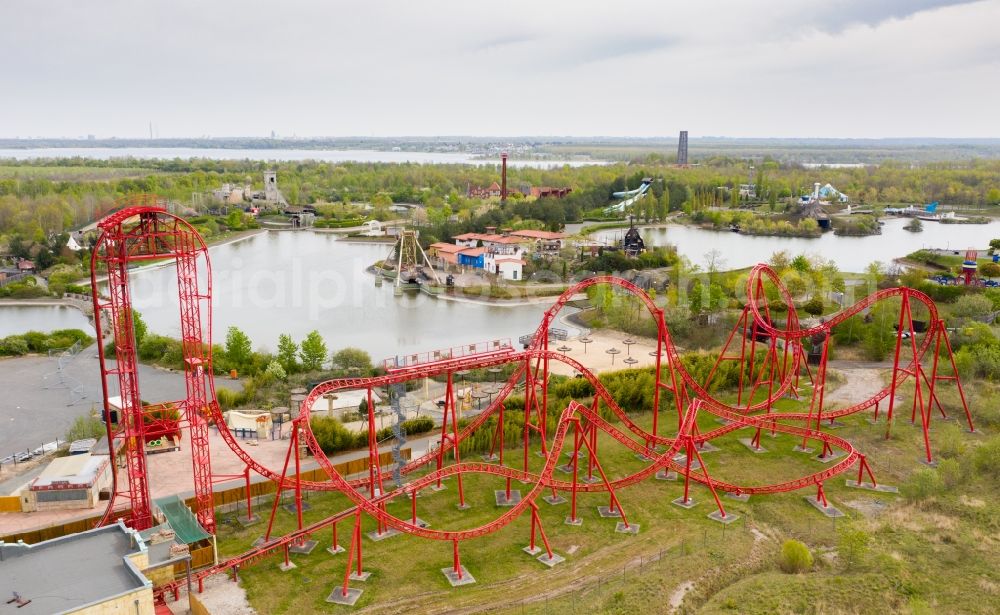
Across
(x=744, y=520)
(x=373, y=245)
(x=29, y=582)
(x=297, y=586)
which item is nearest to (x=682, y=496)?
(x=744, y=520)

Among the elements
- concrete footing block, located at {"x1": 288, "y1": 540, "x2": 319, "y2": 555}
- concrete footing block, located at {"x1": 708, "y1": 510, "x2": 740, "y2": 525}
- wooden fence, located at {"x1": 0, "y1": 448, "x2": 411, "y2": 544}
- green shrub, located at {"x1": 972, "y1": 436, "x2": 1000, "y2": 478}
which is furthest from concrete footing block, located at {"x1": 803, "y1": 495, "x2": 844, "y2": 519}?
concrete footing block, located at {"x1": 288, "y1": 540, "x2": 319, "y2": 555}

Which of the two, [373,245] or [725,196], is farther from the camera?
[725,196]

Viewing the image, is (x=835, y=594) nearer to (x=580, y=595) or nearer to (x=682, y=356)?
(x=580, y=595)

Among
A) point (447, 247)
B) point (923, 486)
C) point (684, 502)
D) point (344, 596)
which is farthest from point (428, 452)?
point (447, 247)

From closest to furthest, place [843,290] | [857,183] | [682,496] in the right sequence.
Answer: [682,496] < [843,290] < [857,183]

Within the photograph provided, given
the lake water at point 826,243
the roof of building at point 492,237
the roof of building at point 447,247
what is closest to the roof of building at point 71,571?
the roof of building at point 447,247

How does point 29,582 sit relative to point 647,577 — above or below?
above
